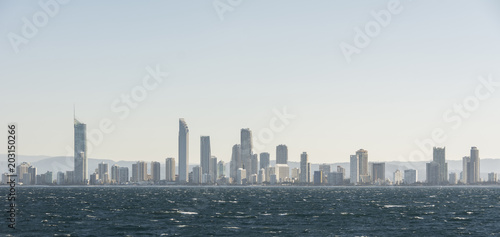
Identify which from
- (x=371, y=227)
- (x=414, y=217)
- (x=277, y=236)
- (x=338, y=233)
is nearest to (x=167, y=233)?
(x=277, y=236)

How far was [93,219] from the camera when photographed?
113938mm

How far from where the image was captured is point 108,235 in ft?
288

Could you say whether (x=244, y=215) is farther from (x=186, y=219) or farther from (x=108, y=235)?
(x=108, y=235)

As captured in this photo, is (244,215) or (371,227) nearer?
(371,227)

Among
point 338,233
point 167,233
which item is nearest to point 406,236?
point 338,233

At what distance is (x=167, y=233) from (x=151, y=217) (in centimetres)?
2904


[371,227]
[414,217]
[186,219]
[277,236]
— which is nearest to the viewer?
[277,236]

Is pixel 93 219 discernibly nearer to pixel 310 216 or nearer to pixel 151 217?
pixel 151 217

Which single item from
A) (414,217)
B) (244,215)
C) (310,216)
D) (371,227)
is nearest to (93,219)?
(244,215)

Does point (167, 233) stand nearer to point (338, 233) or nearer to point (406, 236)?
point (338, 233)

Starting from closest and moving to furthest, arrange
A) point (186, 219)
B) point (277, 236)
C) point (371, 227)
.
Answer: point (277, 236) → point (371, 227) → point (186, 219)

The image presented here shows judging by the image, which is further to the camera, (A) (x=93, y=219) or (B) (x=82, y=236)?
(A) (x=93, y=219)

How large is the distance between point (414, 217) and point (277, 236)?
1704 inches

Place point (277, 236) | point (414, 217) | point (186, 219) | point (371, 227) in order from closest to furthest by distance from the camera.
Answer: point (277, 236)
point (371, 227)
point (186, 219)
point (414, 217)
